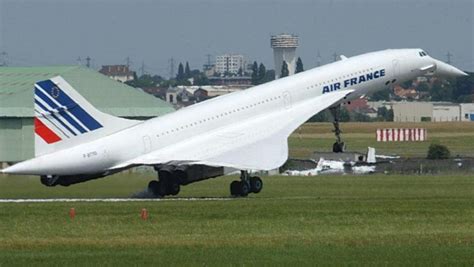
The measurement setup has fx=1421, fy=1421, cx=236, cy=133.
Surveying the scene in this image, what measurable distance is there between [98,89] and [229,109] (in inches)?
1510

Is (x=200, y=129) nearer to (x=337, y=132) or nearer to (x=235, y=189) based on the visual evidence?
(x=235, y=189)

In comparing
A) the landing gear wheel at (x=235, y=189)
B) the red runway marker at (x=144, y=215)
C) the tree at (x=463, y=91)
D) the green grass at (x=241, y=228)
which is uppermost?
the tree at (x=463, y=91)

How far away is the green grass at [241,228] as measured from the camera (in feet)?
90.7

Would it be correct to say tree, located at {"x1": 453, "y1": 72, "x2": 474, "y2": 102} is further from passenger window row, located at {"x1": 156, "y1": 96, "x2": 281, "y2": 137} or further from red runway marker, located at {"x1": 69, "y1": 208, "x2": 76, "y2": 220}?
red runway marker, located at {"x1": 69, "y1": 208, "x2": 76, "y2": 220}

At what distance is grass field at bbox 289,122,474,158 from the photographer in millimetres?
92250

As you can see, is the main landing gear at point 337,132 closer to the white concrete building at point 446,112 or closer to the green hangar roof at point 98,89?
the green hangar roof at point 98,89

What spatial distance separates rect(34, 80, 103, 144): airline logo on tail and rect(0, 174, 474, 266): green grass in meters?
2.96

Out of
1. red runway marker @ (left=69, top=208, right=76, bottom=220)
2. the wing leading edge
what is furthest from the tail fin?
red runway marker @ (left=69, top=208, right=76, bottom=220)

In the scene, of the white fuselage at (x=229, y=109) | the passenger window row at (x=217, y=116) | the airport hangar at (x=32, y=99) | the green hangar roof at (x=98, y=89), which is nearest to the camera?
the white fuselage at (x=229, y=109)

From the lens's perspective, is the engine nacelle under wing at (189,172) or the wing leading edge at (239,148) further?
the engine nacelle under wing at (189,172)

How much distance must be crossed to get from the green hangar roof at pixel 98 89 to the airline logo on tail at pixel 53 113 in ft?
129

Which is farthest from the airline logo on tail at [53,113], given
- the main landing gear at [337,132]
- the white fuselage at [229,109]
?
the main landing gear at [337,132]

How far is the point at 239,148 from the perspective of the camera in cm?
4856

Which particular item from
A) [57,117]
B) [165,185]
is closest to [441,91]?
[165,185]
